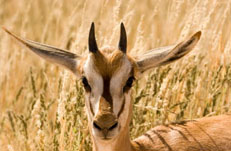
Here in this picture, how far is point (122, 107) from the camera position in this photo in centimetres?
471

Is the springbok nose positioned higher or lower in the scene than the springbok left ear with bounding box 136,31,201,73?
lower

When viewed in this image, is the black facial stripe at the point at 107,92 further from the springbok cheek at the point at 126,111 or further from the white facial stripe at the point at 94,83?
the springbok cheek at the point at 126,111

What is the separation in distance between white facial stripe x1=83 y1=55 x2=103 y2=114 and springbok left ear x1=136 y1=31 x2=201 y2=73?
507mm

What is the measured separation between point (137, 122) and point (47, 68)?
109 inches

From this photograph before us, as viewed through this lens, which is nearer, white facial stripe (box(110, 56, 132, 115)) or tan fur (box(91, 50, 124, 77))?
white facial stripe (box(110, 56, 132, 115))

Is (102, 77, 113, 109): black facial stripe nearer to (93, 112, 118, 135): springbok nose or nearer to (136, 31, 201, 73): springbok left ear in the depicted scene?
(93, 112, 118, 135): springbok nose

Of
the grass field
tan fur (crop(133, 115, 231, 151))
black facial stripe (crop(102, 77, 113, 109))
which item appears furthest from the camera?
the grass field

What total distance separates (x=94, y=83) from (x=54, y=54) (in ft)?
2.24

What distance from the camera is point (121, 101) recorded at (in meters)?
4.69

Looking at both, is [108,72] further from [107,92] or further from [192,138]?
[192,138]

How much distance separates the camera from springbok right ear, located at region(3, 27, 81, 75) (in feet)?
16.9

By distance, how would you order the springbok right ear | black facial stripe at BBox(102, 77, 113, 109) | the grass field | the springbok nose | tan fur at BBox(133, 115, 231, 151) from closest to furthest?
the springbok nose < black facial stripe at BBox(102, 77, 113, 109) < the springbok right ear < tan fur at BBox(133, 115, 231, 151) < the grass field

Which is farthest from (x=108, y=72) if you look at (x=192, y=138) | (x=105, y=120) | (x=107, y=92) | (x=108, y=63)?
(x=192, y=138)

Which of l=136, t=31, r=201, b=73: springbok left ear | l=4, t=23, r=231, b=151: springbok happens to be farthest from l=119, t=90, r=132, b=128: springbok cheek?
l=136, t=31, r=201, b=73: springbok left ear
